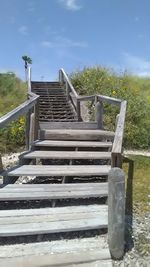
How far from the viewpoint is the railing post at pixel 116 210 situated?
14.5ft

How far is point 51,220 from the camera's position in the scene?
5.02 meters

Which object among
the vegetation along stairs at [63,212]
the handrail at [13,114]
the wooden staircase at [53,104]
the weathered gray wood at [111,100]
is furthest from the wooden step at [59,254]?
the wooden staircase at [53,104]

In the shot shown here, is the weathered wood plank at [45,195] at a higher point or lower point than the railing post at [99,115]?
lower

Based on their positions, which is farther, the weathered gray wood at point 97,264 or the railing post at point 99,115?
the railing post at point 99,115

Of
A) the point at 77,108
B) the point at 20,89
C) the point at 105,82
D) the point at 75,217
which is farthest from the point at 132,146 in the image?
the point at 20,89

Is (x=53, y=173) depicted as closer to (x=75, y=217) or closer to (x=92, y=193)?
(x=92, y=193)

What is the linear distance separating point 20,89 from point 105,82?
6.07 metres

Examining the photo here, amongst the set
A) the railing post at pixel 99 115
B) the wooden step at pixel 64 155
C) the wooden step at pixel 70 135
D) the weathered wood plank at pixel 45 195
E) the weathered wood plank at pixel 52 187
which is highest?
the railing post at pixel 99 115

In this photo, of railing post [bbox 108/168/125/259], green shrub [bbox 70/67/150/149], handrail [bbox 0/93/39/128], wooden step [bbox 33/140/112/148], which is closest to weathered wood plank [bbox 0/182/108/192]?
handrail [bbox 0/93/39/128]

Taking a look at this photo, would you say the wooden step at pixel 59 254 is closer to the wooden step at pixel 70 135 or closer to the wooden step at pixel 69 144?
the wooden step at pixel 69 144

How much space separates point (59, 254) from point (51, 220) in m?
0.63

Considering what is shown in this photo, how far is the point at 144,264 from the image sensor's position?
4.49 metres

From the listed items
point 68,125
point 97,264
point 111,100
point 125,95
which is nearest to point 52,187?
point 97,264

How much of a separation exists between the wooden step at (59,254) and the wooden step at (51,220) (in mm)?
167
